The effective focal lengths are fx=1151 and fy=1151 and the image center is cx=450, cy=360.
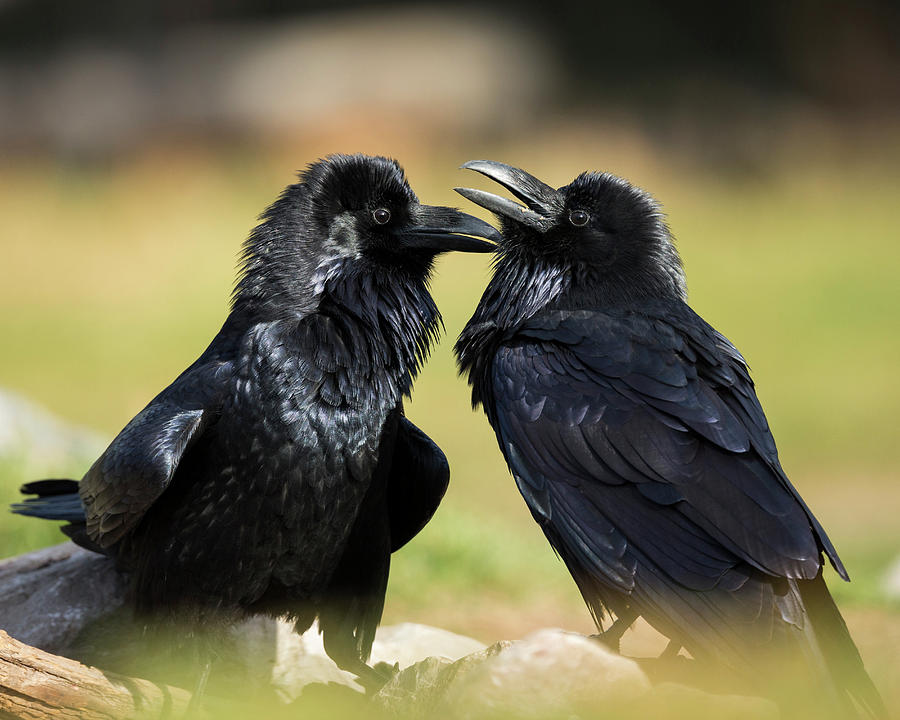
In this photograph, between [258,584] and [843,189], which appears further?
[843,189]

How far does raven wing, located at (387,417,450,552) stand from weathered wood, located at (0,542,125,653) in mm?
1177

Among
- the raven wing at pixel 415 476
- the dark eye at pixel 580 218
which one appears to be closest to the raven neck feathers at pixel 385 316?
the raven wing at pixel 415 476

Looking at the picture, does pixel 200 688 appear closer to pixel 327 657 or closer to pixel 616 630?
pixel 327 657

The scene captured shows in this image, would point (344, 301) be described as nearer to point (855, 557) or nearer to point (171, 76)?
point (855, 557)

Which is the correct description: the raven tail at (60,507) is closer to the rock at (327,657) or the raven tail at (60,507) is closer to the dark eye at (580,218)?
the rock at (327,657)

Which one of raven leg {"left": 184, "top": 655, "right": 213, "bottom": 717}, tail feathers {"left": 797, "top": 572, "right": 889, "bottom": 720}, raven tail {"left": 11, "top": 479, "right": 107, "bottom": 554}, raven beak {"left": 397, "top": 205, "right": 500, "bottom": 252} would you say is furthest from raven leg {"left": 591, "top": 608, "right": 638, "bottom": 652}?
raven tail {"left": 11, "top": 479, "right": 107, "bottom": 554}

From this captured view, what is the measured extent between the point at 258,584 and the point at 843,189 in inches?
609

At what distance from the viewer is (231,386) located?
378 centimetres

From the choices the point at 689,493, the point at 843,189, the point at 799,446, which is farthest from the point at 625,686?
the point at 843,189

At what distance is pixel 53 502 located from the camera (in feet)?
15.0

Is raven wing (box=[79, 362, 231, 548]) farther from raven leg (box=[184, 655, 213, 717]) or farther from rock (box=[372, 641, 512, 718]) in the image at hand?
rock (box=[372, 641, 512, 718])

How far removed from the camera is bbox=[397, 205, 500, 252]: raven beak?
4125 millimetres

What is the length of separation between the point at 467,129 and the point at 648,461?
1373cm

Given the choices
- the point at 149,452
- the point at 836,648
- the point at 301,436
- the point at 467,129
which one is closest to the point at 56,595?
the point at 149,452
